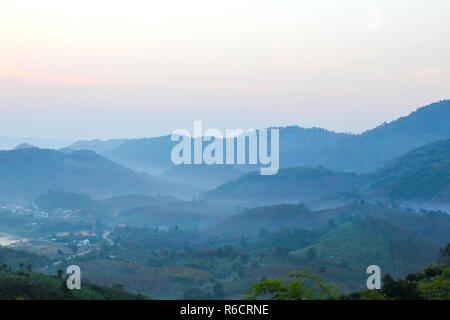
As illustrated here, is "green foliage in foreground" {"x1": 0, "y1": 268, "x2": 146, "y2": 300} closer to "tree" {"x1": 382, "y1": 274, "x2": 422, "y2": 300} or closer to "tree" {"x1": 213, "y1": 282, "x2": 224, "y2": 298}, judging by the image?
"tree" {"x1": 382, "y1": 274, "x2": 422, "y2": 300}

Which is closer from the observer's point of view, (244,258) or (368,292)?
(368,292)

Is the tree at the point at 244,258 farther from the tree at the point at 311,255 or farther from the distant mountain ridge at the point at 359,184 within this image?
the distant mountain ridge at the point at 359,184

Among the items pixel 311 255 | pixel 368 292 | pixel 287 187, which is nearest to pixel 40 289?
pixel 368 292

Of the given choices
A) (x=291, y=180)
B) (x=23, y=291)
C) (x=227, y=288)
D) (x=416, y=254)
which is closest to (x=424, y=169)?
(x=291, y=180)

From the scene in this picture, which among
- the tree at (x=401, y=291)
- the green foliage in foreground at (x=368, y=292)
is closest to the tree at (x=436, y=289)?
the green foliage in foreground at (x=368, y=292)

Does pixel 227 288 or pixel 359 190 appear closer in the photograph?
pixel 227 288

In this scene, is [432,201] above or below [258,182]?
below

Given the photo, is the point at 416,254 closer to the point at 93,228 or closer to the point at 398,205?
the point at 398,205

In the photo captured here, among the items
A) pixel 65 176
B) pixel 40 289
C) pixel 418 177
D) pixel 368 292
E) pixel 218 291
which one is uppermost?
pixel 65 176

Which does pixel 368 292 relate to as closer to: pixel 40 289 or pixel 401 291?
pixel 401 291
